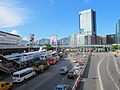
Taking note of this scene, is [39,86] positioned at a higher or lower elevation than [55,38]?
lower

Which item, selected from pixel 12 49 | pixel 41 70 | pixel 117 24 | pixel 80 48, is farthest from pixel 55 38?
pixel 117 24

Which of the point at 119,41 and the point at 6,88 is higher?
the point at 119,41

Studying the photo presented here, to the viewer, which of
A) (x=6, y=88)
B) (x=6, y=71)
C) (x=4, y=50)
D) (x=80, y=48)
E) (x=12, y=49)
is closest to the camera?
(x=6, y=88)

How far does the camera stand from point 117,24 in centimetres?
18862

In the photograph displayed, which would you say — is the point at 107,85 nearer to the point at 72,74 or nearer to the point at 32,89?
the point at 72,74

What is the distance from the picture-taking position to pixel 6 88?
23797 mm

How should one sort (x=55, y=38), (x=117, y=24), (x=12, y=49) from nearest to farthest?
1. (x=12, y=49)
2. (x=55, y=38)
3. (x=117, y=24)

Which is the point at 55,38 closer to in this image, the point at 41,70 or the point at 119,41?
the point at 41,70

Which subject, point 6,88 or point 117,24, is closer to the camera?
point 6,88

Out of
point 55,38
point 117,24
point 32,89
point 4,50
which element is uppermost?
point 117,24

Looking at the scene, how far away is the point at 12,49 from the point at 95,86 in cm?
5449

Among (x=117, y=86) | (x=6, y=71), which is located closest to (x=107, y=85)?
(x=117, y=86)

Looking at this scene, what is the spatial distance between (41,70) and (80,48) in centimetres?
13871

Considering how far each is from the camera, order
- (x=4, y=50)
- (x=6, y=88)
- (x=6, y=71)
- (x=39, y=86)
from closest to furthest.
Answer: (x=6, y=88) → (x=39, y=86) → (x=6, y=71) → (x=4, y=50)
